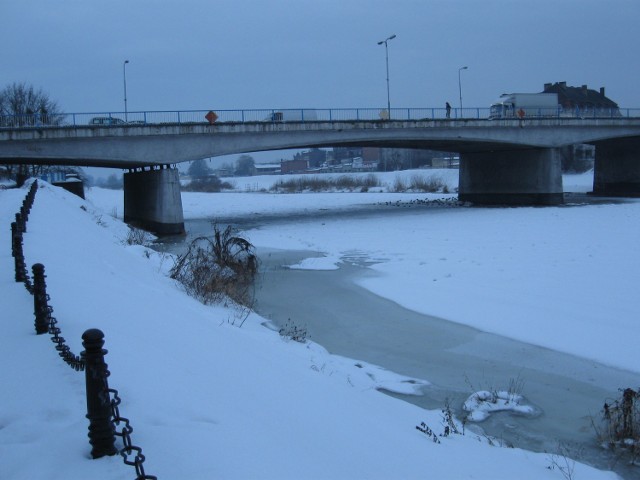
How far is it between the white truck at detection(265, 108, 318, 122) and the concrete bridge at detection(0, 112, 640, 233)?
1.31ft

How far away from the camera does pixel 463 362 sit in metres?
9.92

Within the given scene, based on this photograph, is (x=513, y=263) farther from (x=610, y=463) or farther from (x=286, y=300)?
(x=610, y=463)

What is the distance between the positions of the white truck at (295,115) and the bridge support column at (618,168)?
100 feet

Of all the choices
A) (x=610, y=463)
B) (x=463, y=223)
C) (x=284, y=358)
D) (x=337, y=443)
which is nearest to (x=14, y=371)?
(x=337, y=443)

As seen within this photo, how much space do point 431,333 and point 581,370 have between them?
2.98m

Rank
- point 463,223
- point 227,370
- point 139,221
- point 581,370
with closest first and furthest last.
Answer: point 227,370 → point 581,370 → point 463,223 → point 139,221

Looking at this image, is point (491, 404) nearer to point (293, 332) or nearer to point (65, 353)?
point (293, 332)

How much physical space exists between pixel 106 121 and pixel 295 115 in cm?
1102

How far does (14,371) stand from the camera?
16.0ft

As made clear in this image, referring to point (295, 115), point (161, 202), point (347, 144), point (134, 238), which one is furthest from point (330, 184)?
point (134, 238)

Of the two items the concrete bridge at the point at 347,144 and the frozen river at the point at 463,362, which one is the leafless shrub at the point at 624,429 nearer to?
the frozen river at the point at 463,362

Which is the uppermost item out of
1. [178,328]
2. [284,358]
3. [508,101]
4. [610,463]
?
[508,101]

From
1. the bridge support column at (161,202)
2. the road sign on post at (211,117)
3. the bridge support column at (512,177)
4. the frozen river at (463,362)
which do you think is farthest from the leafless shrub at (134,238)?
the bridge support column at (512,177)

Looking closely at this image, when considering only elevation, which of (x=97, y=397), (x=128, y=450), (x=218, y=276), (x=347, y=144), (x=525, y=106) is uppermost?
(x=525, y=106)
